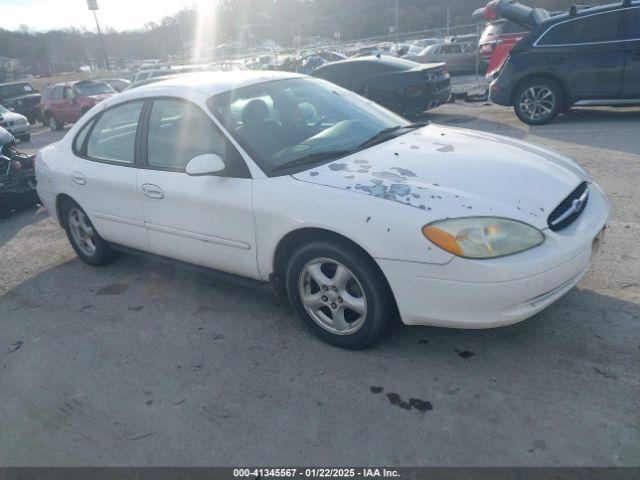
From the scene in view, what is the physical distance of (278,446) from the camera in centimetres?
247

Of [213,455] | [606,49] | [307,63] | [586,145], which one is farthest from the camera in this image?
[307,63]

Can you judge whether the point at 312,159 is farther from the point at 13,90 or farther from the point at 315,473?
the point at 13,90

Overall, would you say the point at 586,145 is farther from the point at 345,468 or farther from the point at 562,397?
the point at 345,468

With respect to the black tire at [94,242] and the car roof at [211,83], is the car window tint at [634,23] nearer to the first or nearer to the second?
the car roof at [211,83]

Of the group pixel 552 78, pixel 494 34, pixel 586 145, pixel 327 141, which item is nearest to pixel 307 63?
pixel 494 34

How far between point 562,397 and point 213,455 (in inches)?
66.6

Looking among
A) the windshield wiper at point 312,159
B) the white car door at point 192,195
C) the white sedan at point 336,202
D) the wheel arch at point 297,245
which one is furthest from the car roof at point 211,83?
the wheel arch at point 297,245

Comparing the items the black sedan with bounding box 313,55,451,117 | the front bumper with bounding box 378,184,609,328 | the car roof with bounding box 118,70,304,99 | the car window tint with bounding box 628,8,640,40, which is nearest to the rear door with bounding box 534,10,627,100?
the car window tint with bounding box 628,8,640,40

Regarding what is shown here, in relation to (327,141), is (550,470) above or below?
below

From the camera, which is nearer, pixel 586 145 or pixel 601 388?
pixel 601 388

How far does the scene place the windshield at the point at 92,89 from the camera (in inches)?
690

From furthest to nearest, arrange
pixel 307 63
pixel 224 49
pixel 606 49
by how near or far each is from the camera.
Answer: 1. pixel 224 49
2. pixel 307 63
3. pixel 606 49

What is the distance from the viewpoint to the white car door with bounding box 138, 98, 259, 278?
3307 millimetres

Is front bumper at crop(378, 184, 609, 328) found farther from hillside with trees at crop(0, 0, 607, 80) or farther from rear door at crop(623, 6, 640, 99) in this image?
hillside with trees at crop(0, 0, 607, 80)
